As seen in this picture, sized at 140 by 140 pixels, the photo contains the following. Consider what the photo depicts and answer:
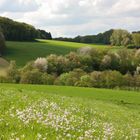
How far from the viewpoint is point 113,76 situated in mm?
96312

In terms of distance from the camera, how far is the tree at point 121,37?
18020 cm

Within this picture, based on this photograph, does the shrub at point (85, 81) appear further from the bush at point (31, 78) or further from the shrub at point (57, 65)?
the shrub at point (57, 65)

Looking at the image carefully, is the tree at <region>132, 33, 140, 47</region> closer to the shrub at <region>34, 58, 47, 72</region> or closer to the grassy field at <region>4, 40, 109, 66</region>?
the grassy field at <region>4, 40, 109, 66</region>

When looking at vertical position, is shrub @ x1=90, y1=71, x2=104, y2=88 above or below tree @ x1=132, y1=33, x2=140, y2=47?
below

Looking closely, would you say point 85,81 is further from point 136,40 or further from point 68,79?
point 136,40

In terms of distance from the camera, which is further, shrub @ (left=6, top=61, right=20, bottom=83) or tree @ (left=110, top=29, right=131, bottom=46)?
tree @ (left=110, top=29, right=131, bottom=46)

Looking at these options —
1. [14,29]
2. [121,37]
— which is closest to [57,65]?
[14,29]

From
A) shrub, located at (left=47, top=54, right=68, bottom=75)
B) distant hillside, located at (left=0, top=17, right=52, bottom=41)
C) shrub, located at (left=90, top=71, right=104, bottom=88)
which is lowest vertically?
shrub, located at (left=90, top=71, right=104, bottom=88)

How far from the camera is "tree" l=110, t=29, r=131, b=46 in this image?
180 meters


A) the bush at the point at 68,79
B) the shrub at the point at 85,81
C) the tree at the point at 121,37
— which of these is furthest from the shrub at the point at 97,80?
the tree at the point at 121,37

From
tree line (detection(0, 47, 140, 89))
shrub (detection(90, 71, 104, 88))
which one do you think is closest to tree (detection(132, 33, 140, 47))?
tree line (detection(0, 47, 140, 89))

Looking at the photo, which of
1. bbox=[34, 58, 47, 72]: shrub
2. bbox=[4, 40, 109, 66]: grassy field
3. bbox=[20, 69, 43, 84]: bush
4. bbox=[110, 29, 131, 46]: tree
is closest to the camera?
bbox=[20, 69, 43, 84]: bush

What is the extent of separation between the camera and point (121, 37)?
185125 millimetres

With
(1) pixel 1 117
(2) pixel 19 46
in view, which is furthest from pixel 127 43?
(1) pixel 1 117
